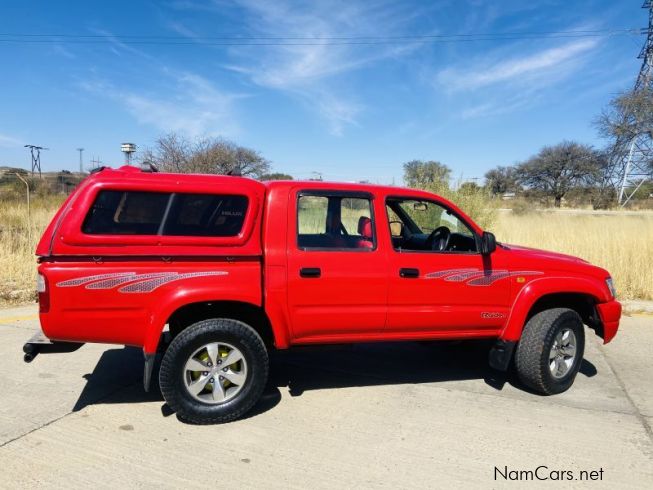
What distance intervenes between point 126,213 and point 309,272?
141 cm

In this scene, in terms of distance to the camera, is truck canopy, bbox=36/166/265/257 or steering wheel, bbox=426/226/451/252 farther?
steering wheel, bbox=426/226/451/252

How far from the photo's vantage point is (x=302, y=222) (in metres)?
4.14

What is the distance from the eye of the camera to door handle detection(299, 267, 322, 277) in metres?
3.74

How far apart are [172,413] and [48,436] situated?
0.85m

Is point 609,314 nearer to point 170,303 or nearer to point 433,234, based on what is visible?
point 433,234

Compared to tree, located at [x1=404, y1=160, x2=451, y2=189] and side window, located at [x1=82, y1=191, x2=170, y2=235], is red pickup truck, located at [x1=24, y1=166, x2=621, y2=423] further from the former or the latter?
tree, located at [x1=404, y1=160, x2=451, y2=189]

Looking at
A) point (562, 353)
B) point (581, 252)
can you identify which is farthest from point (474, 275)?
point (581, 252)

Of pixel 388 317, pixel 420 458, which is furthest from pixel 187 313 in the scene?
pixel 420 458

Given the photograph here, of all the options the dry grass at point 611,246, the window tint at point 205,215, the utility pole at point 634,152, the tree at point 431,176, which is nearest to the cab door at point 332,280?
the window tint at point 205,215

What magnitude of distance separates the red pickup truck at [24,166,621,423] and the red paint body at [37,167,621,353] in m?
0.01

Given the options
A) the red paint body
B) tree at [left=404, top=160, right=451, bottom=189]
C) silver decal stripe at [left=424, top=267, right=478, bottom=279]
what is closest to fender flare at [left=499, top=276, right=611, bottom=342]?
the red paint body

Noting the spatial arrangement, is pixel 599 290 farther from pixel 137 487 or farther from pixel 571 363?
pixel 137 487

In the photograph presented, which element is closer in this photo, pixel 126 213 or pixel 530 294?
pixel 126 213

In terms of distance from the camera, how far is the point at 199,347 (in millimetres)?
3578
